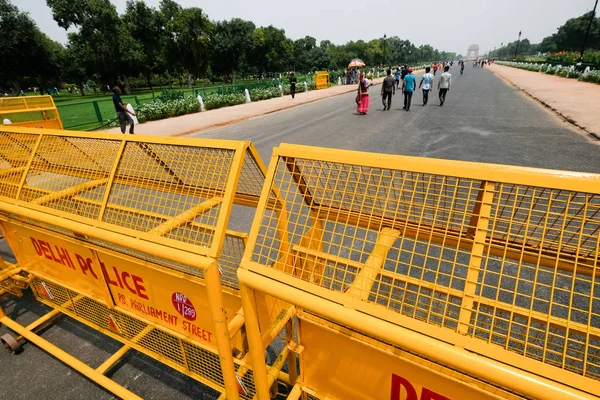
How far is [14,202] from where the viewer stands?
2.58 meters

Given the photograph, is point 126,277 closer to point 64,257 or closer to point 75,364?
point 64,257

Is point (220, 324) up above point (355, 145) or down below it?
above

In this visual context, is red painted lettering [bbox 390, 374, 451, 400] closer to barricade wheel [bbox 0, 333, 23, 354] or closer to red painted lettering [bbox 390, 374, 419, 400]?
red painted lettering [bbox 390, 374, 419, 400]

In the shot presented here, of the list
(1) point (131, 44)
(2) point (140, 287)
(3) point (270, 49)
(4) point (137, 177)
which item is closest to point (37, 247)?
(4) point (137, 177)

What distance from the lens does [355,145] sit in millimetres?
8734

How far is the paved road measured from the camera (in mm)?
7305

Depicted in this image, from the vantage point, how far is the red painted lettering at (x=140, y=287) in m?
2.13

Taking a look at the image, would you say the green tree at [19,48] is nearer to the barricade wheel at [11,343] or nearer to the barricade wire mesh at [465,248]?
the barricade wheel at [11,343]

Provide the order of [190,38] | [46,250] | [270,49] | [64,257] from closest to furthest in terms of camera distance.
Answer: [64,257] < [46,250] < [190,38] < [270,49]

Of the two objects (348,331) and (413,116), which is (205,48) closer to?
(413,116)

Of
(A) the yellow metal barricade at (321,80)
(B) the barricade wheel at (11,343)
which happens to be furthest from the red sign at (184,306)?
(A) the yellow metal barricade at (321,80)

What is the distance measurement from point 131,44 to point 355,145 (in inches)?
1857

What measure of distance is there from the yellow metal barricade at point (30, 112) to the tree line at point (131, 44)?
28.9 m

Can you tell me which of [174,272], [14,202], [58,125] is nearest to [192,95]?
[58,125]
